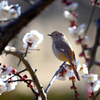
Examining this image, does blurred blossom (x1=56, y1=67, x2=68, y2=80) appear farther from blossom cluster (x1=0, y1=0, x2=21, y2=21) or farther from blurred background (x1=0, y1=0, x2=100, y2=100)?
blurred background (x1=0, y1=0, x2=100, y2=100)

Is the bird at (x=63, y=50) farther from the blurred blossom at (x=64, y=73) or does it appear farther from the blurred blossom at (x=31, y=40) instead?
the blurred blossom at (x=31, y=40)

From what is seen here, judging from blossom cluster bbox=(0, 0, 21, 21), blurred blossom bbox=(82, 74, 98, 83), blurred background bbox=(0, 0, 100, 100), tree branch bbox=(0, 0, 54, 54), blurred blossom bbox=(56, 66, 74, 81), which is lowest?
tree branch bbox=(0, 0, 54, 54)

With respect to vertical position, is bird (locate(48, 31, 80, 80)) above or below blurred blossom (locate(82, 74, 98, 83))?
above

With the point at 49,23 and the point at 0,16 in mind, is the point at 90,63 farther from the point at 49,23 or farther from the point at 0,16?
the point at 49,23

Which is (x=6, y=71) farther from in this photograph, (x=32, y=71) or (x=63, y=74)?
(x=63, y=74)

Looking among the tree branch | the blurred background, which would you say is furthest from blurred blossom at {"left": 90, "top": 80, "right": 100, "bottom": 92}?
the blurred background

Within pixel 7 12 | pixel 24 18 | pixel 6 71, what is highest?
pixel 7 12

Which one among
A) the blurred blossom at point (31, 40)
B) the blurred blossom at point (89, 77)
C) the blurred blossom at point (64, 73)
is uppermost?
the blurred blossom at point (31, 40)

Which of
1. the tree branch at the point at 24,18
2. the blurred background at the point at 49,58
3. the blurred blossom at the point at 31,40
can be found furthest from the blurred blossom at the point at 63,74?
the blurred background at the point at 49,58

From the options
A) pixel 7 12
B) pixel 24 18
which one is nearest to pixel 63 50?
pixel 7 12

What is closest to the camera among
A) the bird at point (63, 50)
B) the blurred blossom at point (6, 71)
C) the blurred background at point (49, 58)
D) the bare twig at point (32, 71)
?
the bare twig at point (32, 71)

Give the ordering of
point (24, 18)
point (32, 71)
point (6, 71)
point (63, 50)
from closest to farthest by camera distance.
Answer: point (24, 18)
point (32, 71)
point (6, 71)
point (63, 50)

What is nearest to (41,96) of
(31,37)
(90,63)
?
(31,37)
